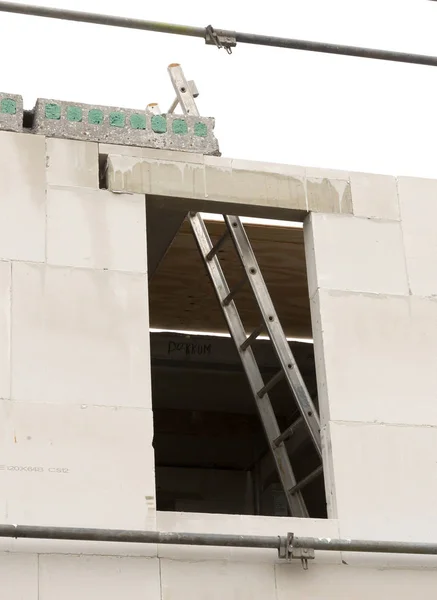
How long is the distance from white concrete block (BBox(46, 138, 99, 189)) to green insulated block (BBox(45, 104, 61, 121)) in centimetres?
21

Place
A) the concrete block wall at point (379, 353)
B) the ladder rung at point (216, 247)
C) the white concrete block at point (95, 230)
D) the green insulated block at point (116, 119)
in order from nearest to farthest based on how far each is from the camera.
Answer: the concrete block wall at point (379, 353) → the white concrete block at point (95, 230) → the green insulated block at point (116, 119) → the ladder rung at point (216, 247)

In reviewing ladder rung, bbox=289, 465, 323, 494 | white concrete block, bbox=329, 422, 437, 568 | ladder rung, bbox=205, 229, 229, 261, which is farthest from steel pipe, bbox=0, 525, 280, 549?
ladder rung, bbox=205, 229, 229, 261

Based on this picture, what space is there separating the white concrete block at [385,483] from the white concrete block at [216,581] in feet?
2.11

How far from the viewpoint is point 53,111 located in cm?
995

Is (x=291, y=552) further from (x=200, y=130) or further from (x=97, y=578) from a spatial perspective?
(x=200, y=130)

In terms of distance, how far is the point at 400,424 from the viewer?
9.56 m

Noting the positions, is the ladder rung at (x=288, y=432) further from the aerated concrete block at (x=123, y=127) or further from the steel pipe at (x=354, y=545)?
the aerated concrete block at (x=123, y=127)

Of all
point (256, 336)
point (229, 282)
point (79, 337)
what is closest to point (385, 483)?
point (256, 336)

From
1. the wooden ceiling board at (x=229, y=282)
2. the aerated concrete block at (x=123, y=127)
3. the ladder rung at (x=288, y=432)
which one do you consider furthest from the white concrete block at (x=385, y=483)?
the wooden ceiling board at (x=229, y=282)

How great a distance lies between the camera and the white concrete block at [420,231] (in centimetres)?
1019

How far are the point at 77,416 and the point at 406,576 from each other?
2484 mm

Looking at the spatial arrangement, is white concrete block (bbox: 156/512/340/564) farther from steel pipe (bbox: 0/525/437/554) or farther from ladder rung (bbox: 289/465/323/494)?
ladder rung (bbox: 289/465/323/494)

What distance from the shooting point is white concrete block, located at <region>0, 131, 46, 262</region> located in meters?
9.34

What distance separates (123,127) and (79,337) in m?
1.84
